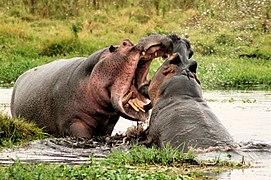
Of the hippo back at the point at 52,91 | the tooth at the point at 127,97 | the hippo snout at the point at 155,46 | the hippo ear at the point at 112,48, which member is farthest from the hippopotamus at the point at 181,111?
the hippo back at the point at 52,91

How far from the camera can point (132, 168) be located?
5.55 metres

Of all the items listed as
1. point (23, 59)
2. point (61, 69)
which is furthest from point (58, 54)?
point (61, 69)

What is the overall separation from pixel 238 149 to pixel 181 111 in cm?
74

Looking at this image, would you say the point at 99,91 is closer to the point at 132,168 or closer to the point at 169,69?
the point at 169,69

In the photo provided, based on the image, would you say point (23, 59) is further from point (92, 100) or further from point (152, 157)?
point (152, 157)

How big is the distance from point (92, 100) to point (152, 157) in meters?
2.79

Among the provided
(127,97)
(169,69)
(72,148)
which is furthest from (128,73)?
(72,148)

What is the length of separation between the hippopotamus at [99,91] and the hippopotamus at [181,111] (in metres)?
0.41

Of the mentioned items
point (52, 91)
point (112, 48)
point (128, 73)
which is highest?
point (112, 48)

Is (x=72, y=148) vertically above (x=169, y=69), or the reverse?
(x=169, y=69)

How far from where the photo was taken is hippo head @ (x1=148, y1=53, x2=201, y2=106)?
24.1 ft

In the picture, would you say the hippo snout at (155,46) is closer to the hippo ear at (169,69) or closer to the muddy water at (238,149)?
the hippo ear at (169,69)

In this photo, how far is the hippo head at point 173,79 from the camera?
736cm

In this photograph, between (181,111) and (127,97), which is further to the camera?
(127,97)
